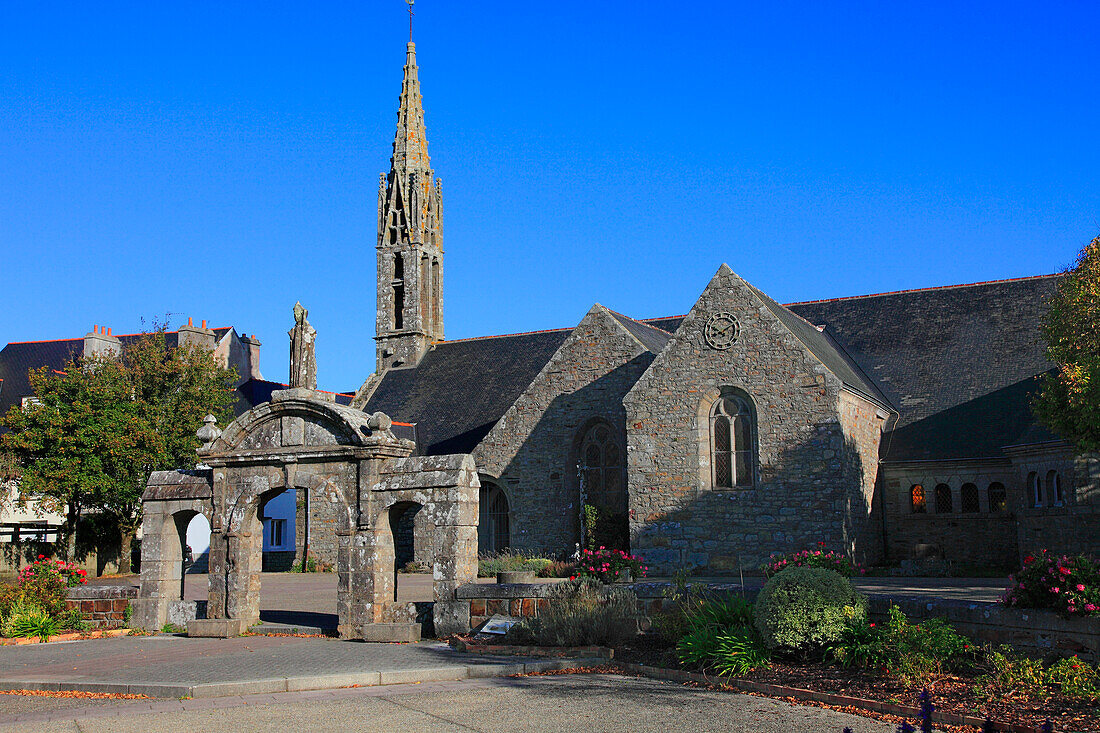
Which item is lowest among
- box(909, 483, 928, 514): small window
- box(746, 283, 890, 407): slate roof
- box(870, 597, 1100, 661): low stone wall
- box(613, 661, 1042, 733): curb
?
box(613, 661, 1042, 733): curb

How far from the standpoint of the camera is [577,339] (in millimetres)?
28641

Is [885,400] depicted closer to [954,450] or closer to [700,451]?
[954,450]

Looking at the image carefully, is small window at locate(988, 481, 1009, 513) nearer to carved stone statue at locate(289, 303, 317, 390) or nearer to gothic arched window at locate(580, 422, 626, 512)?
gothic arched window at locate(580, 422, 626, 512)

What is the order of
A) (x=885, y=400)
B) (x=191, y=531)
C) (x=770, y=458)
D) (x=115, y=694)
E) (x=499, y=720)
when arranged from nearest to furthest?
(x=499, y=720), (x=115, y=694), (x=770, y=458), (x=885, y=400), (x=191, y=531)

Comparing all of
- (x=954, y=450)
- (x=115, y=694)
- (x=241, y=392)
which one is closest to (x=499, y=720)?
(x=115, y=694)

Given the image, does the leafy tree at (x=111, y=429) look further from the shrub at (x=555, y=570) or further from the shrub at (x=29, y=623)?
the shrub at (x=29, y=623)

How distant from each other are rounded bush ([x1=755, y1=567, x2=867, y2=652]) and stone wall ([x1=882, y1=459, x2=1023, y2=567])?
51.2ft

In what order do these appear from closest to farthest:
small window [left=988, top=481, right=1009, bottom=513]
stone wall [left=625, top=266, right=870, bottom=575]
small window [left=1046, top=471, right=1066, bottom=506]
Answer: small window [left=1046, top=471, right=1066, bottom=506], stone wall [left=625, top=266, right=870, bottom=575], small window [left=988, top=481, right=1009, bottom=513]

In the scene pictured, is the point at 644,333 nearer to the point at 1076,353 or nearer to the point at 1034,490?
the point at 1034,490

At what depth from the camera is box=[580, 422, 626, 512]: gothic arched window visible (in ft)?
90.6

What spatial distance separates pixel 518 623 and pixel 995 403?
18344 millimetres

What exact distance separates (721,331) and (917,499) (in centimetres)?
707

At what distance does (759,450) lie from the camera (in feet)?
77.6

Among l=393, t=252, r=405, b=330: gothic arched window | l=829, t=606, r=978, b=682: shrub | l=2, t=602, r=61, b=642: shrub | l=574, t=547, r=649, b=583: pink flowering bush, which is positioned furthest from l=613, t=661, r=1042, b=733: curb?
l=393, t=252, r=405, b=330: gothic arched window
